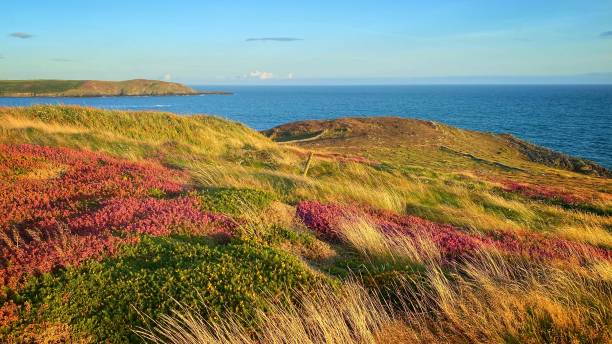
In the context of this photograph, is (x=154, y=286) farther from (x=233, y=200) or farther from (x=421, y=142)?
(x=421, y=142)

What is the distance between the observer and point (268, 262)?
6.34m

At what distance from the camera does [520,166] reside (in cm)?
3788

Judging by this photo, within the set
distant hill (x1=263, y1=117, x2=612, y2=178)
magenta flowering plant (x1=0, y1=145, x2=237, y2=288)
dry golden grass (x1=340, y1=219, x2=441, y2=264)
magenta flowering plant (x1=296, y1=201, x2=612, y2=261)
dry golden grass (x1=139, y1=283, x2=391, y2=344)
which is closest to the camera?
dry golden grass (x1=139, y1=283, x2=391, y2=344)

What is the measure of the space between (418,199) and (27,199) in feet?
40.3

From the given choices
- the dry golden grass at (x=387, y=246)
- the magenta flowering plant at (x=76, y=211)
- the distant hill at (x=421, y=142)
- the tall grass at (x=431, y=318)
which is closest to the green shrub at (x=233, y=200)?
the magenta flowering plant at (x=76, y=211)

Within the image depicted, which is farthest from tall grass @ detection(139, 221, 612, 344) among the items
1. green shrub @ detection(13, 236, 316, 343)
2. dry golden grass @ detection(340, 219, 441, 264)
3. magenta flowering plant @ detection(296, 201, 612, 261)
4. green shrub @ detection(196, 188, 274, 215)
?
green shrub @ detection(196, 188, 274, 215)

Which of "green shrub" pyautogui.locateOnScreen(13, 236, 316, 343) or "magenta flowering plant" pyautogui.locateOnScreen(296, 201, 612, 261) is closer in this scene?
"green shrub" pyautogui.locateOnScreen(13, 236, 316, 343)

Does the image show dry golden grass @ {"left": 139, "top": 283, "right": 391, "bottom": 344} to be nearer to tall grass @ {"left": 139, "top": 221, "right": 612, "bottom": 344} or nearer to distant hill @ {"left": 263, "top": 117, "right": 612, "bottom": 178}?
tall grass @ {"left": 139, "top": 221, "right": 612, "bottom": 344}

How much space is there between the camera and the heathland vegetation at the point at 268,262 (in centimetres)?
490

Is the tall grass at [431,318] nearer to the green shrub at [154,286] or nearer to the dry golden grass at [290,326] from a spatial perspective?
the dry golden grass at [290,326]

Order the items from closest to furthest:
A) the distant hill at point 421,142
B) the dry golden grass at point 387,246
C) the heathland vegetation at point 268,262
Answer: the heathland vegetation at point 268,262
the dry golden grass at point 387,246
the distant hill at point 421,142

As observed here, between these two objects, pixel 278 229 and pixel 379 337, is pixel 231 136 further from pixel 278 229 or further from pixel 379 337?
pixel 379 337

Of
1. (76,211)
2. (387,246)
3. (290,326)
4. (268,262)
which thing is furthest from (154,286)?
(387,246)

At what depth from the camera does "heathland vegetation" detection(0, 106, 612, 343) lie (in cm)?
490
